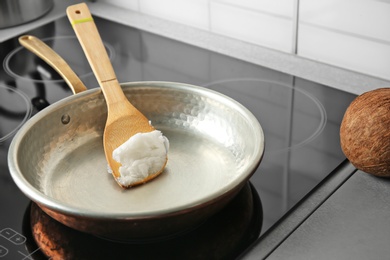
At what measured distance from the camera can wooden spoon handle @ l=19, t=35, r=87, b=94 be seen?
2.64ft

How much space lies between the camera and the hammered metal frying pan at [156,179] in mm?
564

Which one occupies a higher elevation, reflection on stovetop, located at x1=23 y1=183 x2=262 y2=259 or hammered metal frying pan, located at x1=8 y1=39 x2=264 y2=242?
hammered metal frying pan, located at x1=8 y1=39 x2=264 y2=242

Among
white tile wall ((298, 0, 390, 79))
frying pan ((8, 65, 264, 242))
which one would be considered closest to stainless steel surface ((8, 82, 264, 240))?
frying pan ((8, 65, 264, 242))

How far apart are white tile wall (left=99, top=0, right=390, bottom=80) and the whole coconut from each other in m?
0.20

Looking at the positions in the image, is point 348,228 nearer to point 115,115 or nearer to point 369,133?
point 369,133

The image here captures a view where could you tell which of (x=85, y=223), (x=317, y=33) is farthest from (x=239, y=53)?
(x=85, y=223)

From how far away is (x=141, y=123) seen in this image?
739 millimetres

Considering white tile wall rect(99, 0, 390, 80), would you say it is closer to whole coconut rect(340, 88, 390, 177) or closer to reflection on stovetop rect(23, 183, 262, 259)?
whole coconut rect(340, 88, 390, 177)

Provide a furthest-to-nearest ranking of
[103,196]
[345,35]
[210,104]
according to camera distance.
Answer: [345,35] → [210,104] → [103,196]

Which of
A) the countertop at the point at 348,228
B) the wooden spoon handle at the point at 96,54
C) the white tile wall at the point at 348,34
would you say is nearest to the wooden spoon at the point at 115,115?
the wooden spoon handle at the point at 96,54

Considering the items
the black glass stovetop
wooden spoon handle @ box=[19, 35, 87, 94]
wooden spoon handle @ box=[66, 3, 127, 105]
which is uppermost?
wooden spoon handle @ box=[66, 3, 127, 105]

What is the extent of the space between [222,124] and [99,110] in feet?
0.50

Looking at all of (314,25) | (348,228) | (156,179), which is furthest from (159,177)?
(314,25)

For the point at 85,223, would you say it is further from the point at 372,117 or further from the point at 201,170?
the point at 372,117
